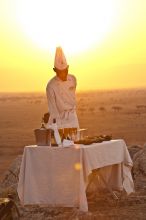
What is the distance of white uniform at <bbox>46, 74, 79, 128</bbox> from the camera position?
10461 millimetres

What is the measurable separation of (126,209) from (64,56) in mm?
2676

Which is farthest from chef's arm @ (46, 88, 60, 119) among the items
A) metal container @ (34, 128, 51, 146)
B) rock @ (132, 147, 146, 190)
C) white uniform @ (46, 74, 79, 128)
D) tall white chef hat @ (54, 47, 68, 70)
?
rock @ (132, 147, 146, 190)

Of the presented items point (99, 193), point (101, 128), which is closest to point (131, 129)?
point (101, 128)

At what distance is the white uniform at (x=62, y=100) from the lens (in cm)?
1046

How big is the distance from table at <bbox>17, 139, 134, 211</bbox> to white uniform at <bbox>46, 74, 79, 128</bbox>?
0.79 m

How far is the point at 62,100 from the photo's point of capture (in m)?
10.5

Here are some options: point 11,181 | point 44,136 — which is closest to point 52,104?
point 44,136

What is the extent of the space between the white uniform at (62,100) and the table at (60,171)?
79 centimetres

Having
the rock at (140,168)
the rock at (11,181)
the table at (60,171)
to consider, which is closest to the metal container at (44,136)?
the table at (60,171)

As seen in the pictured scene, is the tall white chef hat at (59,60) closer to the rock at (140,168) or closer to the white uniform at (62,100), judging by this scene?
the white uniform at (62,100)

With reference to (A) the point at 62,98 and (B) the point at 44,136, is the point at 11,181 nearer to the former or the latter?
(A) the point at 62,98

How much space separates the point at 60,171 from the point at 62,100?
1.40 metres

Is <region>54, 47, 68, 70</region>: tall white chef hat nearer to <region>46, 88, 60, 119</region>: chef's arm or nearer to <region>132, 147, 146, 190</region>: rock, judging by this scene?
<region>46, 88, 60, 119</region>: chef's arm

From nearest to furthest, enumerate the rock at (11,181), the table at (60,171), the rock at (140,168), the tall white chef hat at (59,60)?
the table at (60,171)
the tall white chef hat at (59,60)
the rock at (11,181)
the rock at (140,168)
